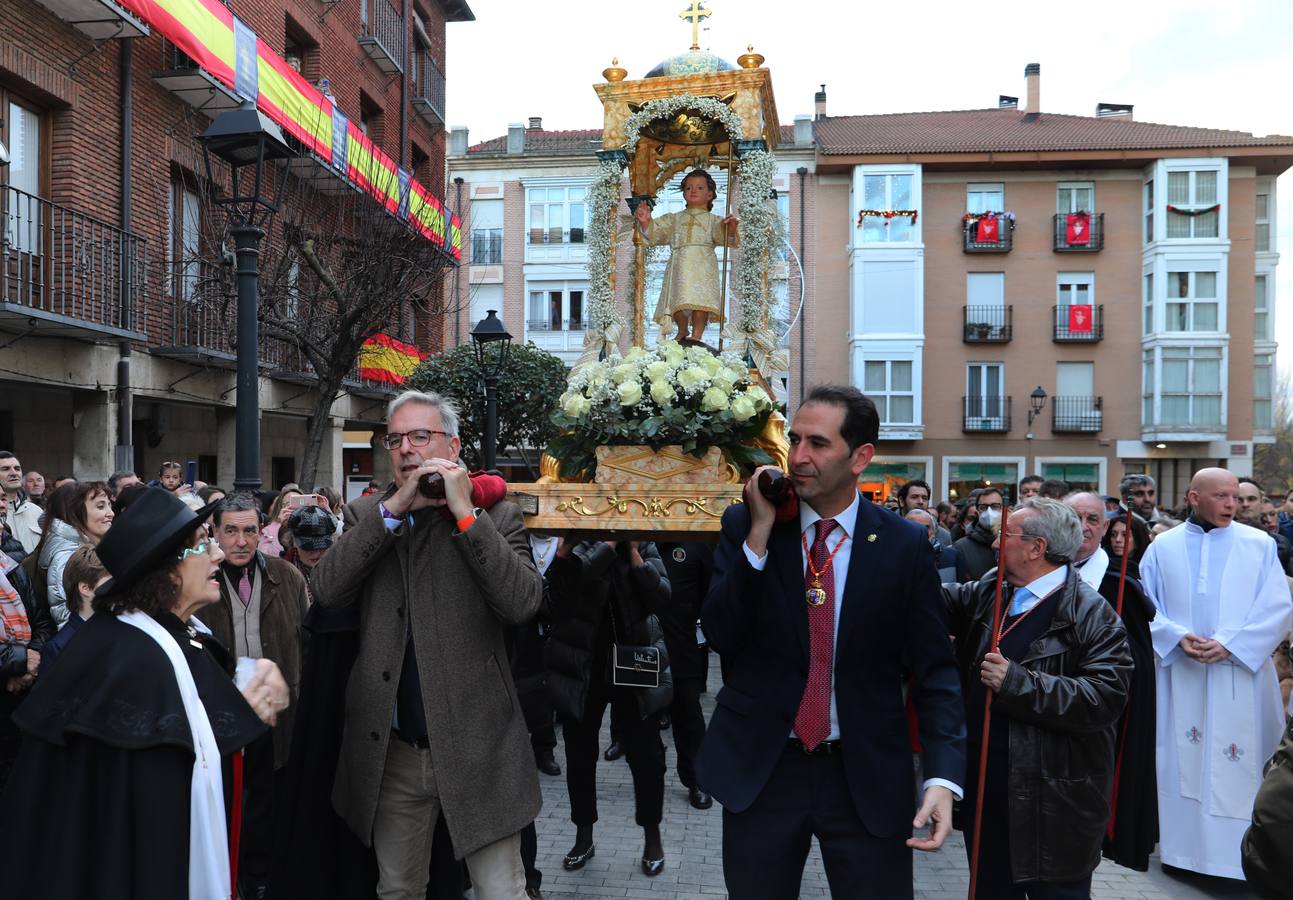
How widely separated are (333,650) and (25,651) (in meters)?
1.75

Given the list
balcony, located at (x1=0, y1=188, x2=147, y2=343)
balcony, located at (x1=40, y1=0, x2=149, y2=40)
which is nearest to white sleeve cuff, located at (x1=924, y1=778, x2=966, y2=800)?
balcony, located at (x1=0, y1=188, x2=147, y2=343)

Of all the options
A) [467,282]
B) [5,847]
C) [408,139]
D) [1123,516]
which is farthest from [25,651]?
[467,282]

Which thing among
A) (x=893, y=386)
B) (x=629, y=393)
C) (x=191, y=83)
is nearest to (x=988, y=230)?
(x=893, y=386)

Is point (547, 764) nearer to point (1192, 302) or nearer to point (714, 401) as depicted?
point (714, 401)

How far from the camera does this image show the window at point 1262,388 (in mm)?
31438

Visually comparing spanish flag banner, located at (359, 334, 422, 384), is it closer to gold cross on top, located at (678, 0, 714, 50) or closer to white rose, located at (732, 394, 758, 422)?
gold cross on top, located at (678, 0, 714, 50)

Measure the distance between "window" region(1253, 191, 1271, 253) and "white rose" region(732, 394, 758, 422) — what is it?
3360cm

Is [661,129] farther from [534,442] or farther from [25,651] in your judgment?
[534,442]

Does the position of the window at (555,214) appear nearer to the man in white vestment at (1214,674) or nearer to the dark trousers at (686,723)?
the dark trousers at (686,723)

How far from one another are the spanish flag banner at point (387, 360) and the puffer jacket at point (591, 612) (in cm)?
1443

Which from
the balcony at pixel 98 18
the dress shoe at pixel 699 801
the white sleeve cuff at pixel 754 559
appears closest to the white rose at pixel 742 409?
the white sleeve cuff at pixel 754 559

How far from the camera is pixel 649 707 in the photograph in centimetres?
520

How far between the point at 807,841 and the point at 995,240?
30.5 metres

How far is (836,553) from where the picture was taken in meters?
3.01
